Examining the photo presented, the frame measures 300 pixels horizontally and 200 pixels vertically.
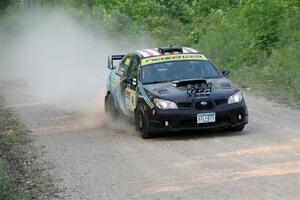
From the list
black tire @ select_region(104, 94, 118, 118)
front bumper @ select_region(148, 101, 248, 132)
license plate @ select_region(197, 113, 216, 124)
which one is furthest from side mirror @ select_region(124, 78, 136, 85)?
license plate @ select_region(197, 113, 216, 124)

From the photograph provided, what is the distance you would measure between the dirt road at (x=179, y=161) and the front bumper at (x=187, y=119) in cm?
23

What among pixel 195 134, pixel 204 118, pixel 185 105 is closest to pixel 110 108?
pixel 195 134

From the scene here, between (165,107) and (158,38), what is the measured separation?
23.0 m

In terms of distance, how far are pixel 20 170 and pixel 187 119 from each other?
3128 millimetres

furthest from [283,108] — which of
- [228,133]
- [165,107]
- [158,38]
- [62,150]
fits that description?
[158,38]

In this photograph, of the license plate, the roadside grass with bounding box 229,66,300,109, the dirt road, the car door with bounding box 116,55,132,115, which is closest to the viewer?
the dirt road

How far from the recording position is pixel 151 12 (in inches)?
1549

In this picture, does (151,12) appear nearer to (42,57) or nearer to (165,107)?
(42,57)

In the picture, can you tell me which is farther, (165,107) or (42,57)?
(42,57)

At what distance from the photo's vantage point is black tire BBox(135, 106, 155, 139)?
11.8 metres

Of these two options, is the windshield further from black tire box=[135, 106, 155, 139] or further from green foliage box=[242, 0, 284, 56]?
green foliage box=[242, 0, 284, 56]

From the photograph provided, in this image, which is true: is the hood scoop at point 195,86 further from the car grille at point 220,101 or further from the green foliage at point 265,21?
the green foliage at point 265,21

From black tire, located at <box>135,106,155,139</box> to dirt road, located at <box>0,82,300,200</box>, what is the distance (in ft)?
0.64

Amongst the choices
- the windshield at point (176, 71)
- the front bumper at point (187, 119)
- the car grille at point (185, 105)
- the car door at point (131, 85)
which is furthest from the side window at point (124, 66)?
the car grille at point (185, 105)
